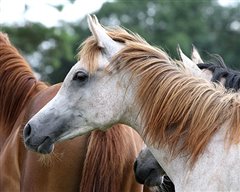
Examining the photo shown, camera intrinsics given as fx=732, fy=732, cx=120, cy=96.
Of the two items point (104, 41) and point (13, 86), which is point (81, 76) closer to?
point (104, 41)

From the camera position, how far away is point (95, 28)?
512 cm

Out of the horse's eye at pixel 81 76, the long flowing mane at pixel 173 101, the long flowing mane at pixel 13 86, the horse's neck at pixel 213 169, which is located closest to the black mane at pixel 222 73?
the long flowing mane at pixel 173 101

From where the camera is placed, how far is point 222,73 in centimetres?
576

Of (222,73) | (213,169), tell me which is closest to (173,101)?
(213,169)

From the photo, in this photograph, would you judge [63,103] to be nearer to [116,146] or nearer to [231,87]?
[116,146]

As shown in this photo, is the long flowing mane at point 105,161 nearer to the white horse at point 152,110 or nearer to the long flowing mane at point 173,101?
the white horse at point 152,110

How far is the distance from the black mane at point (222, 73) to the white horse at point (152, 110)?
0.63 meters

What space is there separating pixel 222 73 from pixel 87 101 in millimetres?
1205

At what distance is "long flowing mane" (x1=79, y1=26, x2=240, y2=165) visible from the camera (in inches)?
189

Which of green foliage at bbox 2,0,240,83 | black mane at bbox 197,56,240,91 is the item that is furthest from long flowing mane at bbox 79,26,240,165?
green foliage at bbox 2,0,240,83

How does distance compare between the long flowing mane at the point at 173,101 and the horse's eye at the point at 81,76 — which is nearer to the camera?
the long flowing mane at the point at 173,101

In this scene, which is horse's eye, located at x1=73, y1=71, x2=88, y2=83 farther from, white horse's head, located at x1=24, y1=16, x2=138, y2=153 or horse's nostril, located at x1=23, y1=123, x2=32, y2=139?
horse's nostril, located at x1=23, y1=123, x2=32, y2=139

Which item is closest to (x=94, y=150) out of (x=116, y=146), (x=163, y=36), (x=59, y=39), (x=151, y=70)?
(x=116, y=146)

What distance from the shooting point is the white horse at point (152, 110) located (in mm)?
4758
